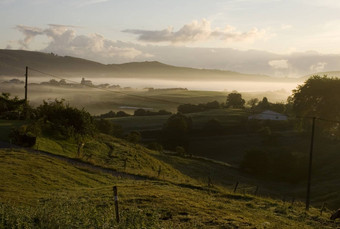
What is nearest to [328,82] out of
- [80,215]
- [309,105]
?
[309,105]

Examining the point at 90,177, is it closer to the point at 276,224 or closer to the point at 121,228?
the point at 276,224

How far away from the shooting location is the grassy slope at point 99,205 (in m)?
13.9

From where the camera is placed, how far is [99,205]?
2197 centimetres

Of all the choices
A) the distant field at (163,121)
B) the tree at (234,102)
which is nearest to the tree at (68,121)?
the distant field at (163,121)

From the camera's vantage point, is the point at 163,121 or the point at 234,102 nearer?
the point at 163,121

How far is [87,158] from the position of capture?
146ft

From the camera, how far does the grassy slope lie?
1389 centimetres

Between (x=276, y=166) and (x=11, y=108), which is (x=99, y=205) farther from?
(x=276, y=166)

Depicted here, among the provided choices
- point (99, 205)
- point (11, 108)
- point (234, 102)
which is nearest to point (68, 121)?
Result: point (11, 108)

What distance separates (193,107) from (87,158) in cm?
11951

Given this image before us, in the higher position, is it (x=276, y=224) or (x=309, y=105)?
(x=309, y=105)

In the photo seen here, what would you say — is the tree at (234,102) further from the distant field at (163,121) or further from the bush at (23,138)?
the bush at (23,138)

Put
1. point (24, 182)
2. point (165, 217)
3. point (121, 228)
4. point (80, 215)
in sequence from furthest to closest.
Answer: point (24, 182) < point (165, 217) < point (80, 215) < point (121, 228)

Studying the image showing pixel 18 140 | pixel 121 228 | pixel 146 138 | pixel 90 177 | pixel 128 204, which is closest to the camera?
pixel 121 228
